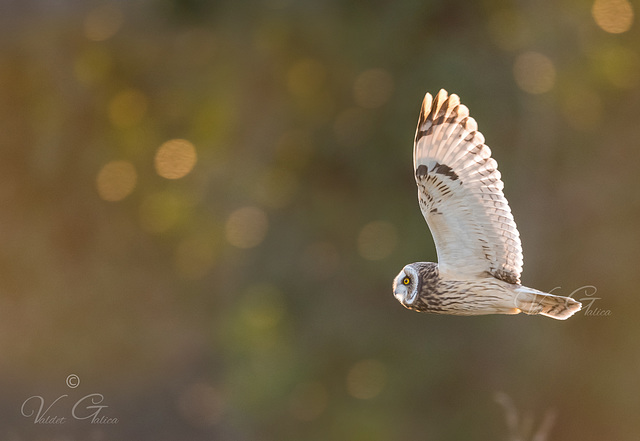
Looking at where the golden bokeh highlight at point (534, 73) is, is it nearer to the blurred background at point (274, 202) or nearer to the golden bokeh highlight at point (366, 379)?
the blurred background at point (274, 202)

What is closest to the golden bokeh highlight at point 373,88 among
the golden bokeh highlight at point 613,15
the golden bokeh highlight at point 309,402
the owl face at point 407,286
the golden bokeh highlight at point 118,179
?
the golden bokeh highlight at point 613,15

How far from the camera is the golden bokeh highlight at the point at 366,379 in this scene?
6.83ft

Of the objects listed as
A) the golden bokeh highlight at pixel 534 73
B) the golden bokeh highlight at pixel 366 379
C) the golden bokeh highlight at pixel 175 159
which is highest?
the golden bokeh highlight at pixel 534 73

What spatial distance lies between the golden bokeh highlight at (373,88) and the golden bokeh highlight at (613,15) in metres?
0.69

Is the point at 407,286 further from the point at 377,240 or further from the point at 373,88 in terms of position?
the point at 373,88

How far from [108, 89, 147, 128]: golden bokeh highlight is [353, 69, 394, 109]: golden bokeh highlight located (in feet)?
2.54

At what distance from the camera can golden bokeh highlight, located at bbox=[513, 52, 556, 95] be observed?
197 cm

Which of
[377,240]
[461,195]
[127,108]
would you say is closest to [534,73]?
[377,240]

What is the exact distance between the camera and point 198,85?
2.20 meters

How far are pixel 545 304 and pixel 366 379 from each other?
49.3 inches

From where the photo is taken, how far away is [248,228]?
7.05 feet

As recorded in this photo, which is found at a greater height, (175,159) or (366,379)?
(175,159)

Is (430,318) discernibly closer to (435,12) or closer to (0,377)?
(435,12)

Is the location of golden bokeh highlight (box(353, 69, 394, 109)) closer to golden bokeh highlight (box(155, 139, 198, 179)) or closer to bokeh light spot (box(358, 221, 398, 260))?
bokeh light spot (box(358, 221, 398, 260))
